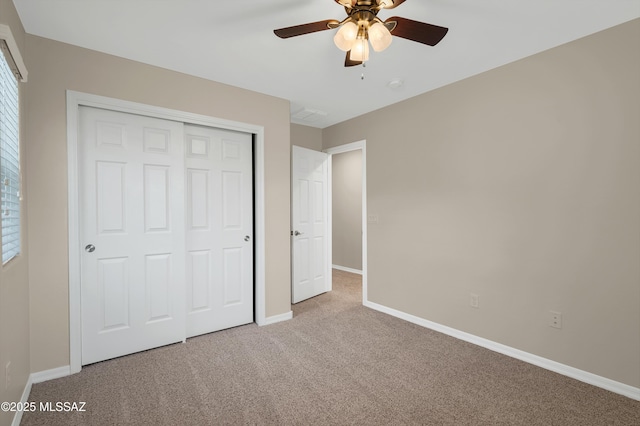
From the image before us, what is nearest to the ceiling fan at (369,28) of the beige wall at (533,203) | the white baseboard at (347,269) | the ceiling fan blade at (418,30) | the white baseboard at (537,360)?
the ceiling fan blade at (418,30)

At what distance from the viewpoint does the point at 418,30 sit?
1.69 meters

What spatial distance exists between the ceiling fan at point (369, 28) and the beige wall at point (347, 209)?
164 inches

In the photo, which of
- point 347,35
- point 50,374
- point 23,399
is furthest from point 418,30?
point 50,374

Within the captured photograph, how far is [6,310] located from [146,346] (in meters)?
1.29

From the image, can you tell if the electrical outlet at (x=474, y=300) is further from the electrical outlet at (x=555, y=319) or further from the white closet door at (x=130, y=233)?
the white closet door at (x=130, y=233)

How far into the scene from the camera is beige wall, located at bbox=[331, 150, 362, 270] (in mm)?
6004

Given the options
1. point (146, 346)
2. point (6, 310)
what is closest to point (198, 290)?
point (146, 346)

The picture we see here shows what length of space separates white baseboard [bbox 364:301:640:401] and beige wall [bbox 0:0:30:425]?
3254mm

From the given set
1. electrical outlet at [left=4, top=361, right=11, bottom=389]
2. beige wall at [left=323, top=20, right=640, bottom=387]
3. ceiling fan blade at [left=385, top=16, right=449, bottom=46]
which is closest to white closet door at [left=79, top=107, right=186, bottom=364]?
electrical outlet at [left=4, top=361, right=11, bottom=389]

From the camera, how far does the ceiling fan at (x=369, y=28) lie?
1617mm

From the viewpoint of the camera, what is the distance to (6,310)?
1629 mm

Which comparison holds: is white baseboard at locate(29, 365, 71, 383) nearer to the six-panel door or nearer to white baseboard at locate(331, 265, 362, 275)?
the six-panel door

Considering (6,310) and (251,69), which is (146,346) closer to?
(6,310)

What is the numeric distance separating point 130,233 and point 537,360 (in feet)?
11.7
